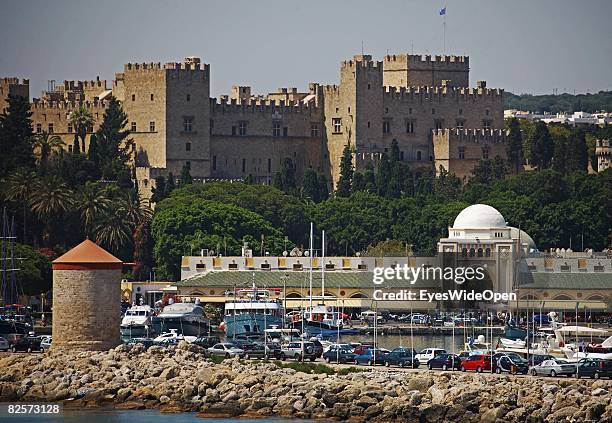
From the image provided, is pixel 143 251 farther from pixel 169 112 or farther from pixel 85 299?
pixel 85 299

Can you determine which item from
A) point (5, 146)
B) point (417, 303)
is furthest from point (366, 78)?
point (417, 303)

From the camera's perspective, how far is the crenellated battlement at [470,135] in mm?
131375

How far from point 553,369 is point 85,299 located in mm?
11928

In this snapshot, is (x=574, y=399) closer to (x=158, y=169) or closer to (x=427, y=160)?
(x=158, y=169)

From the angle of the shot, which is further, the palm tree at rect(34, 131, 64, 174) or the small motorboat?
the palm tree at rect(34, 131, 64, 174)

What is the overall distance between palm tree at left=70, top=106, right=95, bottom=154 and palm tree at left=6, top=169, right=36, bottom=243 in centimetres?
2130

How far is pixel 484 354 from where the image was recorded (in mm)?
60656

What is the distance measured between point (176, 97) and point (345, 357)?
61675 mm

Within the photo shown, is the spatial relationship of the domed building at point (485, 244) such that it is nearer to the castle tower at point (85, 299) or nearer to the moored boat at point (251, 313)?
the moored boat at point (251, 313)

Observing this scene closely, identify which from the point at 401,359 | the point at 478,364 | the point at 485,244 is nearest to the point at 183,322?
the point at 401,359

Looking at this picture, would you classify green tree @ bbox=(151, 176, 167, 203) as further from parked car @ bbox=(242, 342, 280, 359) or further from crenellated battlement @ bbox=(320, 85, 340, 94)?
parked car @ bbox=(242, 342, 280, 359)

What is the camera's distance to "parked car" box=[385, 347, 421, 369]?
61.2m

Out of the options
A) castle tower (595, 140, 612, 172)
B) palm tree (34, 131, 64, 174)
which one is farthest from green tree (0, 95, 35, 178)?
castle tower (595, 140, 612, 172)

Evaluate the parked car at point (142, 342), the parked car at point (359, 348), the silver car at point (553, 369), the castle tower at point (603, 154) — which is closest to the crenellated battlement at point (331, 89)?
the castle tower at point (603, 154)
